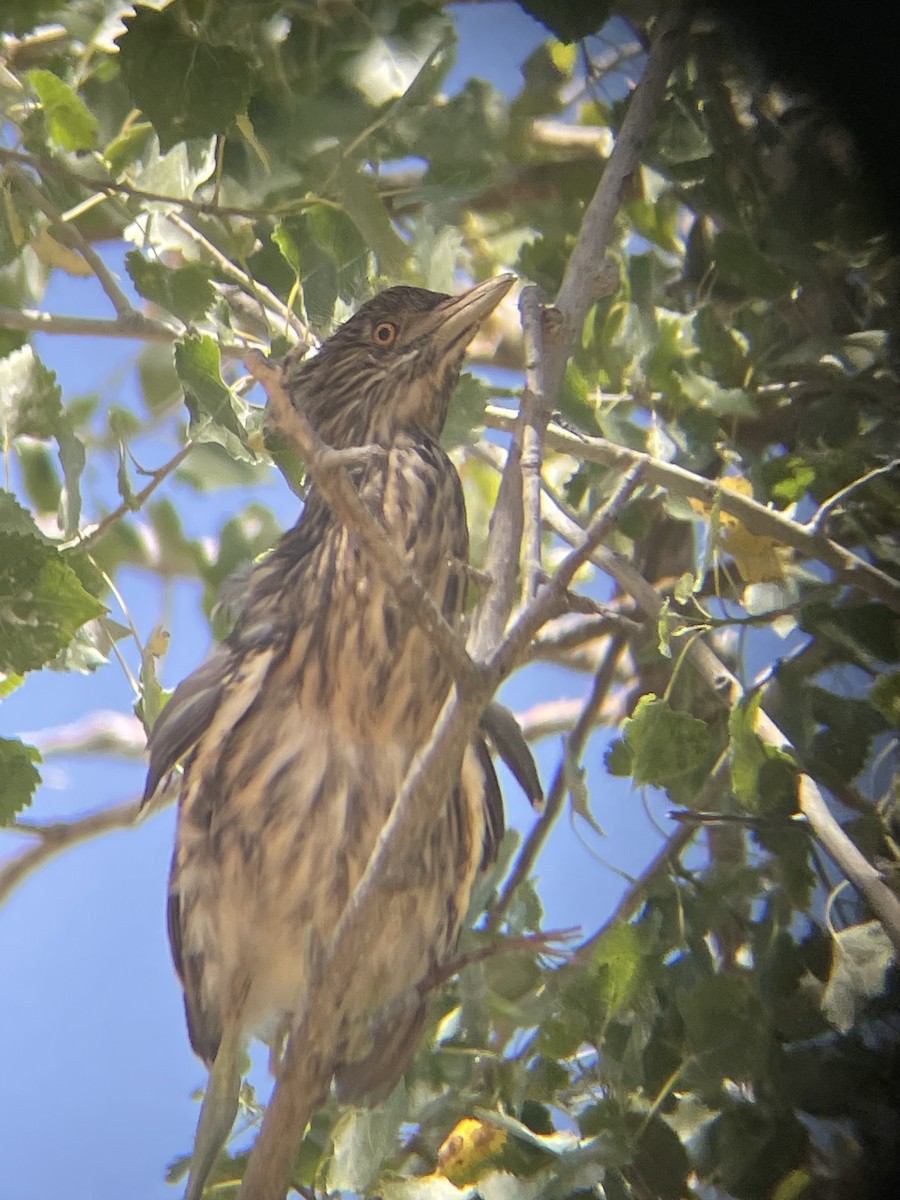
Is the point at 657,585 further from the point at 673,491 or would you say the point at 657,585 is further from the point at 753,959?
the point at 753,959

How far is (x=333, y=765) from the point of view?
1431 mm

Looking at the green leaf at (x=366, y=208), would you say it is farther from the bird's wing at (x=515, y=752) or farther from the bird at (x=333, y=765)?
the bird's wing at (x=515, y=752)

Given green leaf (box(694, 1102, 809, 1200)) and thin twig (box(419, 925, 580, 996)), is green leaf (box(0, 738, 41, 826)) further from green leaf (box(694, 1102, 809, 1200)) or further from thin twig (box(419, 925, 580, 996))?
green leaf (box(694, 1102, 809, 1200))

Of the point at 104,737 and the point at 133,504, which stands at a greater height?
the point at 104,737

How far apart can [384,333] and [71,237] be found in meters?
0.40

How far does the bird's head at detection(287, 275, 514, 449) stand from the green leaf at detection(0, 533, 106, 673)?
1.48ft

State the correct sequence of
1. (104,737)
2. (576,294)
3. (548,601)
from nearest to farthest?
(548,601)
(576,294)
(104,737)

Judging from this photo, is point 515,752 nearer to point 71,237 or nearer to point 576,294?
point 576,294

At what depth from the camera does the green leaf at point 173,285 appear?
1348 mm

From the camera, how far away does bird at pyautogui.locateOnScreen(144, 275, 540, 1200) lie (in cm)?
143

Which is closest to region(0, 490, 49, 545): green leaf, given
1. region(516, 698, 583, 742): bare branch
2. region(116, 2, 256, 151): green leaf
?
region(116, 2, 256, 151): green leaf

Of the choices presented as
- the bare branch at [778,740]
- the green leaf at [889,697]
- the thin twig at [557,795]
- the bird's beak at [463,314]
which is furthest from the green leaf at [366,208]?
the green leaf at [889,697]

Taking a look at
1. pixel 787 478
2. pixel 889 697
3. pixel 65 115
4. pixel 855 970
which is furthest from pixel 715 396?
pixel 65 115

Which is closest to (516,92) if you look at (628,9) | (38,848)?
(628,9)
